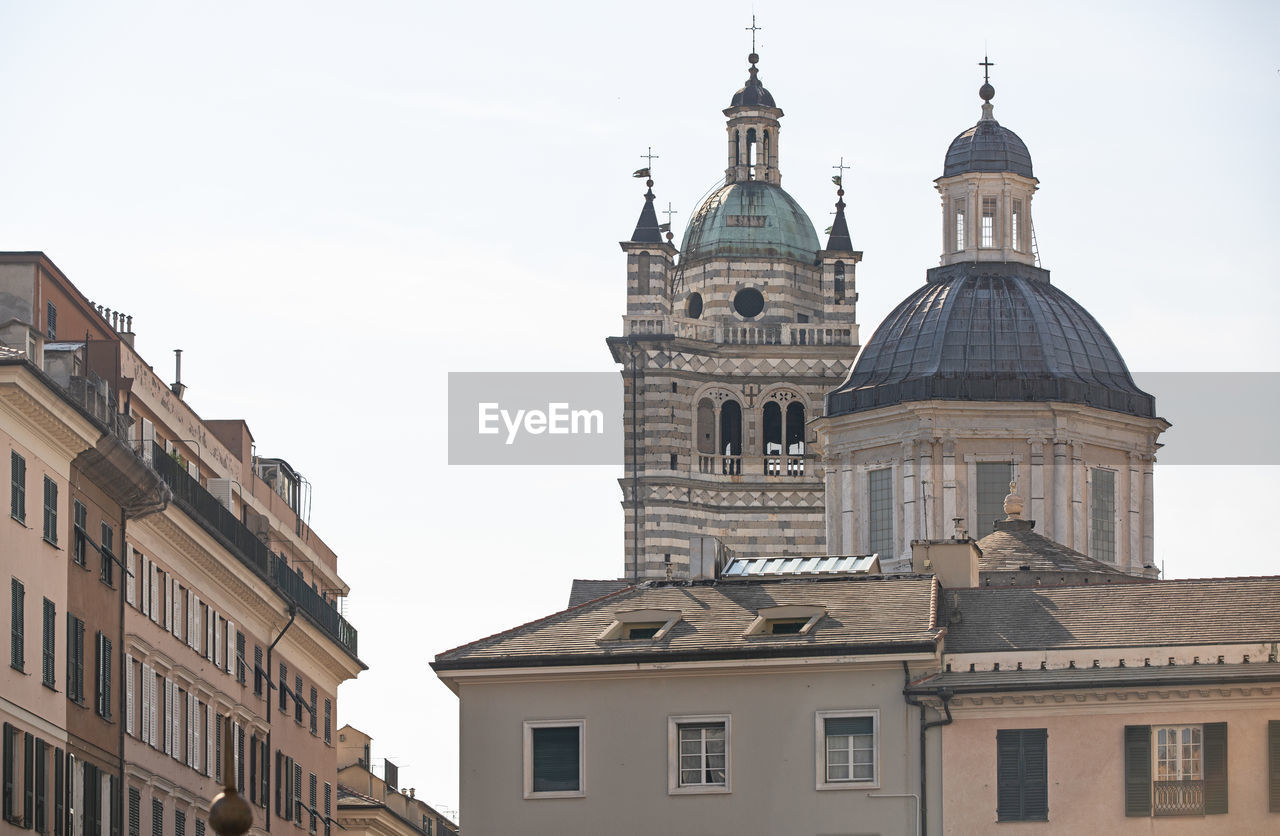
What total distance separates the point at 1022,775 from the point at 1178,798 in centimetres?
297

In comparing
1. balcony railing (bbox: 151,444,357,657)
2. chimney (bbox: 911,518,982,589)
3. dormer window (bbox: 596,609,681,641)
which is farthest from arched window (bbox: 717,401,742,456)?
dormer window (bbox: 596,609,681,641)

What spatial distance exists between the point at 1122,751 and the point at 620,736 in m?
9.50

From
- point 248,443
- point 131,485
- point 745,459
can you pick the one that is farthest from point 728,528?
point 131,485

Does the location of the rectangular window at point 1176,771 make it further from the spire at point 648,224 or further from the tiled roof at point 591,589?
the spire at point 648,224

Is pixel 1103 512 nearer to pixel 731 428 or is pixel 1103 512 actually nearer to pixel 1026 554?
pixel 1026 554

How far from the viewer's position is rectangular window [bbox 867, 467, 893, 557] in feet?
372

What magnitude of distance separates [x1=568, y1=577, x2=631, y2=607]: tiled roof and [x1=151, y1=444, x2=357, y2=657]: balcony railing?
6385 millimetres

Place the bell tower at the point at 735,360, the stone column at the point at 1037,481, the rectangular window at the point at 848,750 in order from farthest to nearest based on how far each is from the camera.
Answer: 1. the bell tower at the point at 735,360
2. the stone column at the point at 1037,481
3. the rectangular window at the point at 848,750

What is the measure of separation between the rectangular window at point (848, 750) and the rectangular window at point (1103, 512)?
4563 cm

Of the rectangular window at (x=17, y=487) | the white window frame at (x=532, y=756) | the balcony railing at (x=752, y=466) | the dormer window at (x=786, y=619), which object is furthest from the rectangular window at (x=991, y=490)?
the rectangular window at (x=17, y=487)

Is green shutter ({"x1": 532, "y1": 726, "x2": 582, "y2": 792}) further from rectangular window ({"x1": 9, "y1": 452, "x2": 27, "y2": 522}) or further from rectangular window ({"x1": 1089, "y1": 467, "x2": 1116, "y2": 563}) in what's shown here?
rectangular window ({"x1": 1089, "y1": 467, "x2": 1116, "y2": 563})

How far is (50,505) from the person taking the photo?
66312mm

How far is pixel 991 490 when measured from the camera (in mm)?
112312

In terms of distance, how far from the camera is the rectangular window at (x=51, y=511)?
66000 mm
